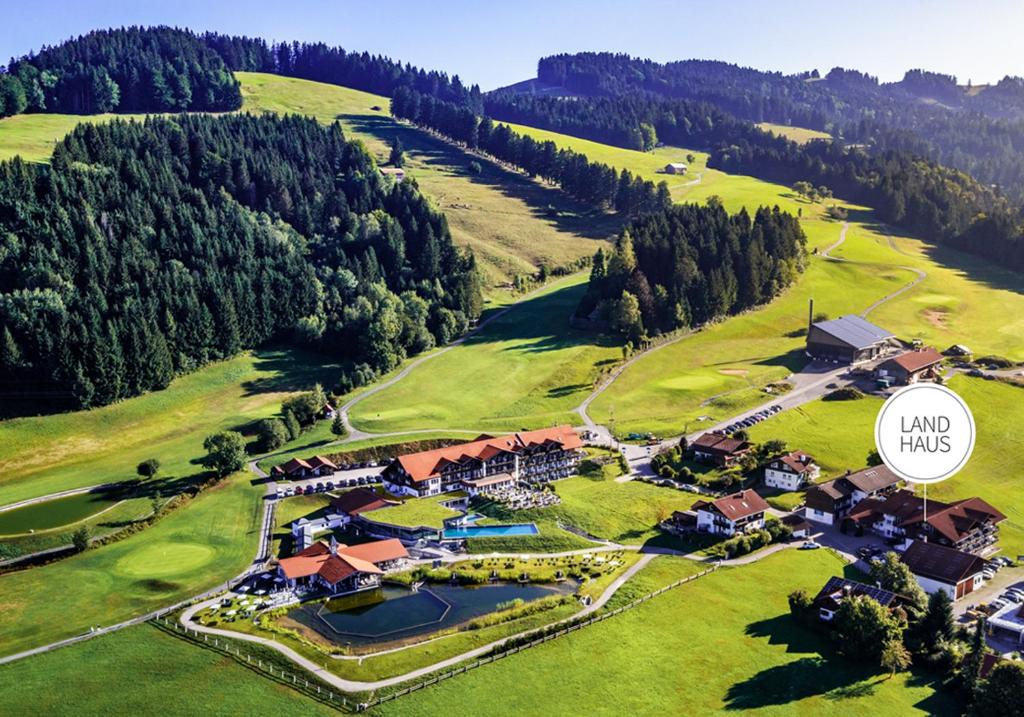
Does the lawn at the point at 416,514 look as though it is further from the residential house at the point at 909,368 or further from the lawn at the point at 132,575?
the residential house at the point at 909,368

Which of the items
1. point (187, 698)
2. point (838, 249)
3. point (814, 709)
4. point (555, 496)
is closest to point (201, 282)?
point (555, 496)

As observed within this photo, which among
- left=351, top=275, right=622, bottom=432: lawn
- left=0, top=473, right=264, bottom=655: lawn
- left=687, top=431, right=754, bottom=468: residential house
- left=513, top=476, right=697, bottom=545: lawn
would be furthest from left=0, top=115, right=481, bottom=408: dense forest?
left=687, top=431, right=754, bottom=468: residential house

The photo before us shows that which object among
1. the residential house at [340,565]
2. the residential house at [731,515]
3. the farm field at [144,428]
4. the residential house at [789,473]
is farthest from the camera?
the farm field at [144,428]

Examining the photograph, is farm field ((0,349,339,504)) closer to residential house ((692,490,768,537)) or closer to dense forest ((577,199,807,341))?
dense forest ((577,199,807,341))

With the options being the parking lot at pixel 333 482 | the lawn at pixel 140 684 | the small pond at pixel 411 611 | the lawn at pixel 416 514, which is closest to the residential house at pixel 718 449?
the lawn at pixel 416 514

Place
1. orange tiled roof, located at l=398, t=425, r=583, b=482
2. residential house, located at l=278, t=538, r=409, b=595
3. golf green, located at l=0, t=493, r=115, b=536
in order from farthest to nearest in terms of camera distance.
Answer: orange tiled roof, located at l=398, t=425, r=583, b=482 < golf green, located at l=0, t=493, r=115, b=536 < residential house, located at l=278, t=538, r=409, b=595

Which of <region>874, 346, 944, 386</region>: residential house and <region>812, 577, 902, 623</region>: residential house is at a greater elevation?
<region>874, 346, 944, 386</region>: residential house
